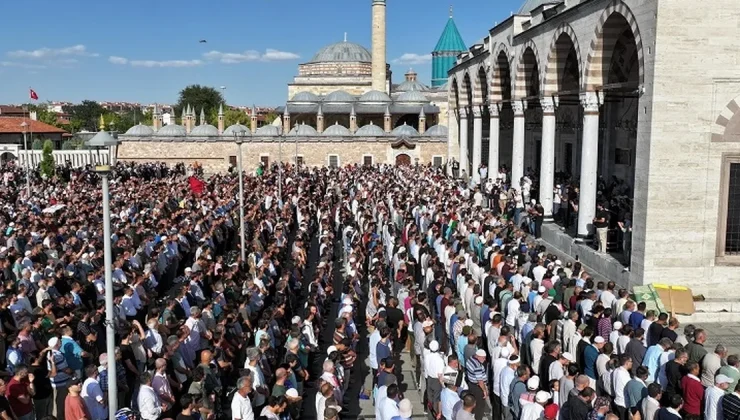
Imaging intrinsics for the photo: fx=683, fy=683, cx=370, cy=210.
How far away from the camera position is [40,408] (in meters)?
7.58

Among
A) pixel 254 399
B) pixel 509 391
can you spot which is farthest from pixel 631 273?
pixel 254 399

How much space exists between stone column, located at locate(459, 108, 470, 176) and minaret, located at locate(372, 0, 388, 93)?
83.2 ft

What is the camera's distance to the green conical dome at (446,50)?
7706 centimetres

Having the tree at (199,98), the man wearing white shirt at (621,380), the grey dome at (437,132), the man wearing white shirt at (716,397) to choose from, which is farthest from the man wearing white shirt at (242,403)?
the tree at (199,98)

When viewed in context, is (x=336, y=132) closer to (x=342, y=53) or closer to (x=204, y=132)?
(x=204, y=132)

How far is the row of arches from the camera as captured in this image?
1566 cm

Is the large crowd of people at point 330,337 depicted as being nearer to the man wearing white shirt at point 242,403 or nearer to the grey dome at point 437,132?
the man wearing white shirt at point 242,403

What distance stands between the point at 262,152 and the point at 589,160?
113 ft

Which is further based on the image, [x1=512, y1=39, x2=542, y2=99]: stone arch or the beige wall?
the beige wall

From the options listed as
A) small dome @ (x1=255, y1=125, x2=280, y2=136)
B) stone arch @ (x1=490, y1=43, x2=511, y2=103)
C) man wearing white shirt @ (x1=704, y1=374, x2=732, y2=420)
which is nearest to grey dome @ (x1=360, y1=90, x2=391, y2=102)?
small dome @ (x1=255, y1=125, x2=280, y2=136)

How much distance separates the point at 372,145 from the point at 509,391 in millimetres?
40911

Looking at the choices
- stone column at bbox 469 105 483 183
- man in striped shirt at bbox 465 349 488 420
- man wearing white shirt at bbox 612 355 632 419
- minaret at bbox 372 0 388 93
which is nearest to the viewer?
man wearing white shirt at bbox 612 355 632 419

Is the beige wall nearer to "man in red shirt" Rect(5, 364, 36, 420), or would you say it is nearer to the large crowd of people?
the large crowd of people

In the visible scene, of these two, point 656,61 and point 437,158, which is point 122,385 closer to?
point 656,61
